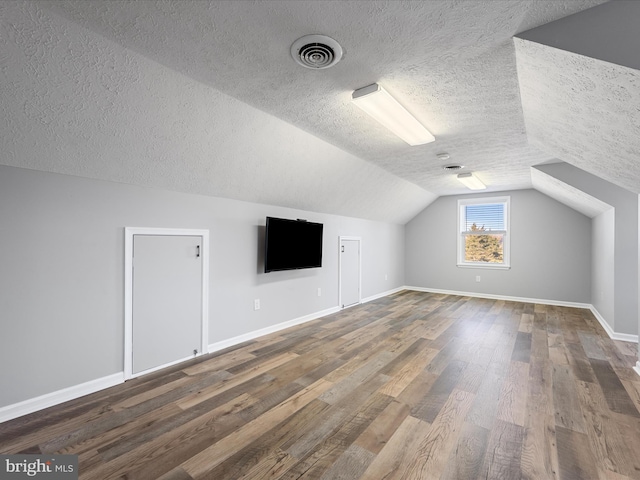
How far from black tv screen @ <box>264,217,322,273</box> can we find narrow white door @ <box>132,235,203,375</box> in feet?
2.96

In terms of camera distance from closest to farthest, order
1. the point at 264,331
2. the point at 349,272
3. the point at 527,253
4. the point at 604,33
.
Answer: the point at 604,33 < the point at 264,331 < the point at 349,272 < the point at 527,253

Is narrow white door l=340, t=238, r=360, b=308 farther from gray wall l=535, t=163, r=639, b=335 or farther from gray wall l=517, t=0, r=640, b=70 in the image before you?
gray wall l=517, t=0, r=640, b=70

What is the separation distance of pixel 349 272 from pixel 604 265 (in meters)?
4.01

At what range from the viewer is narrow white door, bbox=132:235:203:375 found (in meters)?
2.80

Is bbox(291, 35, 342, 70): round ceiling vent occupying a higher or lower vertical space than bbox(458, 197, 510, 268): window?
higher

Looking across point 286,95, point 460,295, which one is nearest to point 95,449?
point 286,95

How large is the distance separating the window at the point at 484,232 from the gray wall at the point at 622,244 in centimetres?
260

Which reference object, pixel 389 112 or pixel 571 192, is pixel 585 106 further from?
pixel 571 192

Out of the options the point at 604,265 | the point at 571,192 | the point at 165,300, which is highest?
the point at 571,192

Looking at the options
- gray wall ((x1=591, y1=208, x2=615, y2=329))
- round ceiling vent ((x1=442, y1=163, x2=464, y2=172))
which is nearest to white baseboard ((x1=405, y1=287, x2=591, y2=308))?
gray wall ((x1=591, y1=208, x2=615, y2=329))

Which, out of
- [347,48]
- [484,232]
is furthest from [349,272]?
[347,48]

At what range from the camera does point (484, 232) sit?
6898mm

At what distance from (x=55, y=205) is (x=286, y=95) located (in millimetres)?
2027

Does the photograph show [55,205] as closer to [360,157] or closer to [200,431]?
[200,431]
